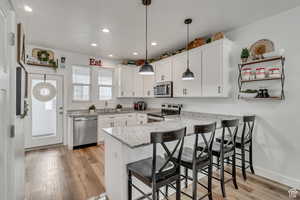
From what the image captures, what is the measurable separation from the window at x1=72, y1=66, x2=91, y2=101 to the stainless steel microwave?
89.0 inches

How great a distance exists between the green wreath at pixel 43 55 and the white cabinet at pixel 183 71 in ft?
11.7

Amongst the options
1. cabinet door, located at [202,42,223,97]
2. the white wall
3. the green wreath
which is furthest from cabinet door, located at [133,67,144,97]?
the white wall

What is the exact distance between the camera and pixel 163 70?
4.31m

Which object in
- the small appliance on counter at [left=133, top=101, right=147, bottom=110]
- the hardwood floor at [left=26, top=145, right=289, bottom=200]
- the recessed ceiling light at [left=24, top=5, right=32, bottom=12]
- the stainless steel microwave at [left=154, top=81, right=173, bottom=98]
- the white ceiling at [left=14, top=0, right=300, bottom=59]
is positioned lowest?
the hardwood floor at [left=26, top=145, right=289, bottom=200]

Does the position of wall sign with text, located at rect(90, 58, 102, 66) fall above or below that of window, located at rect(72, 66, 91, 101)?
above

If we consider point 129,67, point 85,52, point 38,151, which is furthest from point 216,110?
point 38,151

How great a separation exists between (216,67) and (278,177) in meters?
2.23

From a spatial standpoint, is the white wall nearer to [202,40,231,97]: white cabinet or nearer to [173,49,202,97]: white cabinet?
[202,40,231,97]: white cabinet

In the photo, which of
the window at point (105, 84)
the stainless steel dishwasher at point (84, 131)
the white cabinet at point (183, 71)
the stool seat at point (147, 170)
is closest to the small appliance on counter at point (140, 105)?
the window at point (105, 84)

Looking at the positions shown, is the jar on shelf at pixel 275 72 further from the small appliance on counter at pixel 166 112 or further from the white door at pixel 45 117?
the white door at pixel 45 117

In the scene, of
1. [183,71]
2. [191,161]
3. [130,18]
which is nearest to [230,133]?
[191,161]

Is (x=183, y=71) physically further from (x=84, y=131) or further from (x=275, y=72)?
(x=84, y=131)

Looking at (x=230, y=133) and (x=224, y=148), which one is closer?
(x=230, y=133)

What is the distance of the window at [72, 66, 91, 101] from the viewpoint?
Answer: 14.9ft
